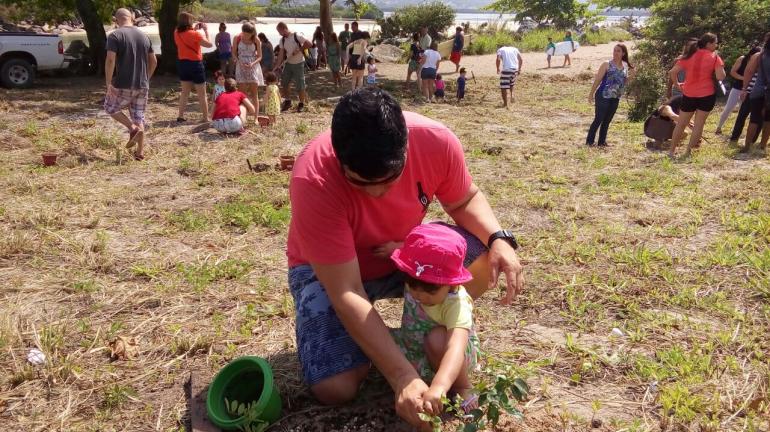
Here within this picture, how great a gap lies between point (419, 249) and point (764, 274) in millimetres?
2982

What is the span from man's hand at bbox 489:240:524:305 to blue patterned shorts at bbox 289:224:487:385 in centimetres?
16

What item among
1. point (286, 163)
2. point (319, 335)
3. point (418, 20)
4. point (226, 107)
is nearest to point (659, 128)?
point (286, 163)

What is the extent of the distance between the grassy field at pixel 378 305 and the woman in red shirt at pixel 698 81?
1.36 ft

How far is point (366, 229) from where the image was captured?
2.58m

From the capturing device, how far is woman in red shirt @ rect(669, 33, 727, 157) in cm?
713

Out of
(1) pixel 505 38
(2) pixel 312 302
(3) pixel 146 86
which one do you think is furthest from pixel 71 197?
(1) pixel 505 38

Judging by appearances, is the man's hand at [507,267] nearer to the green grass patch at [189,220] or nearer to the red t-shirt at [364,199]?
the red t-shirt at [364,199]

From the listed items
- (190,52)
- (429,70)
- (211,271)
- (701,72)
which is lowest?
(211,271)

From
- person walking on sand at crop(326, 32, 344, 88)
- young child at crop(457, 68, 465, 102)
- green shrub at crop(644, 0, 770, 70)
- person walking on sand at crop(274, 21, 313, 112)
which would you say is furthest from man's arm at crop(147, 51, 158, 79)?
green shrub at crop(644, 0, 770, 70)

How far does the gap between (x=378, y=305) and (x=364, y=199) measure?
1.36 meters

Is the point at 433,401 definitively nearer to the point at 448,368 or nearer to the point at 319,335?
the point at 448,368

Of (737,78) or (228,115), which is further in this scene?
(737,78)

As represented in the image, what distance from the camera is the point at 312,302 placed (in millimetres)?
2617

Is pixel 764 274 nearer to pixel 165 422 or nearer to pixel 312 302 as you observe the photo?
pixel 312 302
